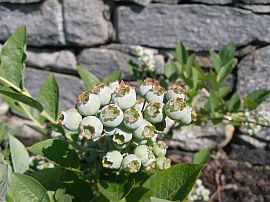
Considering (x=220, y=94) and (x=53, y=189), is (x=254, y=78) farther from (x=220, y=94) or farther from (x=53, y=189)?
(x=53, y=189)

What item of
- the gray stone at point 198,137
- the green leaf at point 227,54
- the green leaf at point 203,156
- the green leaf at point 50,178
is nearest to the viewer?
the green leaf at point 50,178

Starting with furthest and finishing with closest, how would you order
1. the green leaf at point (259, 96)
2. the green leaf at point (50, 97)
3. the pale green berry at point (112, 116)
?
the green leaf at point (259, 96) → the green leaf at point (50, 97) → the pale green berry at point (112, 116)

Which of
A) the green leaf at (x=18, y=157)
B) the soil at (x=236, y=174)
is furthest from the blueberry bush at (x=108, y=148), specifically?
the soil at (x=236, y=174)

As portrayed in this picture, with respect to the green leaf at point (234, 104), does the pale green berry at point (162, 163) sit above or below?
above

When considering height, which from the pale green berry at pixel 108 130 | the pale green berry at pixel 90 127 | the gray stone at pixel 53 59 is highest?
→ the pale green berry at pixel 90 127

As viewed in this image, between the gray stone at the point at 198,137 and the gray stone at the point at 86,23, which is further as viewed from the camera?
the gray stone at the point at 198,137

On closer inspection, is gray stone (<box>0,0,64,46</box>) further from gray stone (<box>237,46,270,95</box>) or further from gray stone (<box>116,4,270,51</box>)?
gray stone (<box>237,46,270,95</box>)

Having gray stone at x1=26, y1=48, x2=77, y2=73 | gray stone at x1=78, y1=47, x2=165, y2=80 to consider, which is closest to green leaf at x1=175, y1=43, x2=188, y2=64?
gray stone at x1=78, y1=47, x2=165, y2=80

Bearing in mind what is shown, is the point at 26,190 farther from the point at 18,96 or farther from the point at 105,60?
the point at 105,60

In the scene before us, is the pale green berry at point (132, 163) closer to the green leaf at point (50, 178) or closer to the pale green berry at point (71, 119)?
the pale green berry at point (71, 119)
